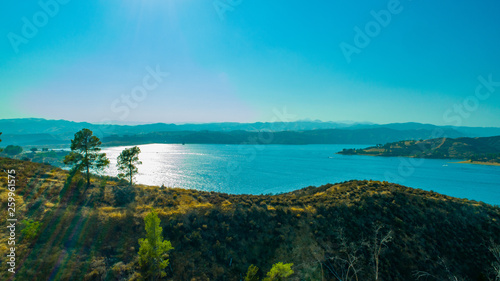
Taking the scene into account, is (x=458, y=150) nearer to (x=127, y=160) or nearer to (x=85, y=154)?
(x=127, y=160)

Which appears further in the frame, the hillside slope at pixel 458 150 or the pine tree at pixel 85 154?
the hillside slope at pixel 458 150

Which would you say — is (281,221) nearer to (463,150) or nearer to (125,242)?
(125,242)

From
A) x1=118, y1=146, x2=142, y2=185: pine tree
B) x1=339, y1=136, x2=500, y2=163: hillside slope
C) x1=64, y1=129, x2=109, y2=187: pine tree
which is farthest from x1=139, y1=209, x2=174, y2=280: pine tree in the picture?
x1=339, y1=136, x2=500, y2=163: hillside slope

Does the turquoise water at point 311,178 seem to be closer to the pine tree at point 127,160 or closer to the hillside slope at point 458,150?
the pine tree at point 127,160

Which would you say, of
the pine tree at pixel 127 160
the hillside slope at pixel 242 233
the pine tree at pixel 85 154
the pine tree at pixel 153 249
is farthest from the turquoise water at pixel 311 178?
Answer: the pine tree at pixel 153 249

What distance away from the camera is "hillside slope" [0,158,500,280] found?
2019 centimetres

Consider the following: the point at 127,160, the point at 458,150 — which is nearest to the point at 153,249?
the point at 127,160

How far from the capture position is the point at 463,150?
179375 millimetres

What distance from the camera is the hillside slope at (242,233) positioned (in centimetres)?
2019

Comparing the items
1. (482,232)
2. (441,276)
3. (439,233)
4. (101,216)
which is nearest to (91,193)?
(101,216)

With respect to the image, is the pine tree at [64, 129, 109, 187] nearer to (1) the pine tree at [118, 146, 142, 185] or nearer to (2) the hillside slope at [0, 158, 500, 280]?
(2) the hillside slope at [0, 158, 500, 280]

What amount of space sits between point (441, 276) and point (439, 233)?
23.4 feet

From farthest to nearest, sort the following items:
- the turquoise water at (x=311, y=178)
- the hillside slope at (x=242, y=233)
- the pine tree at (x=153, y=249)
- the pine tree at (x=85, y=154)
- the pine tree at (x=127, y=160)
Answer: the turquoise water at (x=311, y=178), the pine tree at (x=127, y=160), the pine tree at (x=85, y=154), the hillside slope at (x=242, y=233), the pine tree at (x=153, y=249)

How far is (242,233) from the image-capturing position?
87.9ft
